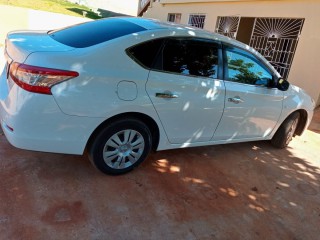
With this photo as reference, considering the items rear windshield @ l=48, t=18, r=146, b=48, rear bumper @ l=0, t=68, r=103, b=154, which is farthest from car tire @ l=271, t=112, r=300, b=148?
rear bumper @ l=0, t=68, r=103, b=154

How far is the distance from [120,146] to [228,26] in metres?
9.67

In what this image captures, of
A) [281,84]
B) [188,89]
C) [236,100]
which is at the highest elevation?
[281,84]

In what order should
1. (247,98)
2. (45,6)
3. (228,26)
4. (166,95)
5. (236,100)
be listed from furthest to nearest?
(45,6), (228,26), (247,98), (236,100), (166,95)

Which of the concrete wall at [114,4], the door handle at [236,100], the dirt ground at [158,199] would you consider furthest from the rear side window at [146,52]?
the concrete wall at [114,4]

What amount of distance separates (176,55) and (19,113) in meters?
1.74

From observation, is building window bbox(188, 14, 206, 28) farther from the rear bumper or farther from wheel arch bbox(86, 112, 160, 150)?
the rear bumper

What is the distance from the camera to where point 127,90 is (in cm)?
315

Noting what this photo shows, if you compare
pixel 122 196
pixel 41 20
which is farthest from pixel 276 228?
pixel 41 20

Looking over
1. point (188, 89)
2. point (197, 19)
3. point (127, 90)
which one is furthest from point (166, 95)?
point (197, 19)

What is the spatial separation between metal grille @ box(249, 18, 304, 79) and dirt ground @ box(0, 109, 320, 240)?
18.7 ft

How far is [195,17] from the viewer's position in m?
14.2

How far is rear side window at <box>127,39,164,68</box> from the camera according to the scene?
10.6ft

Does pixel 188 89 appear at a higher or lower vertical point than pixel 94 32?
lower

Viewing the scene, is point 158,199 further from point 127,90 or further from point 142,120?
point 127,90
